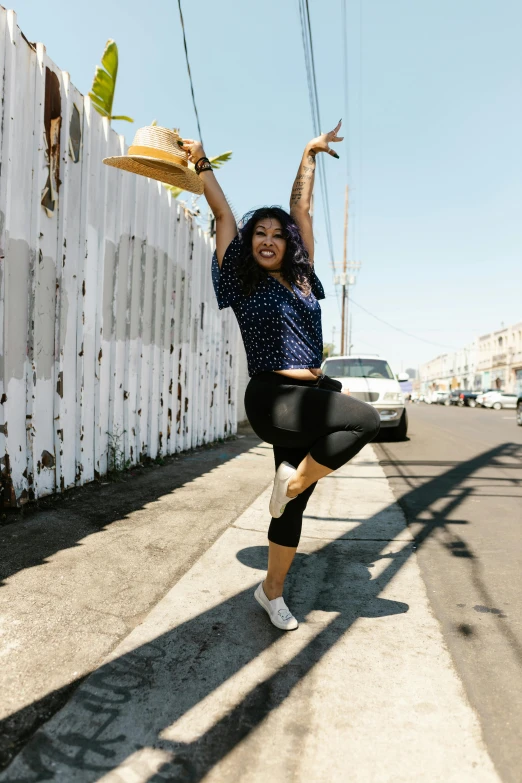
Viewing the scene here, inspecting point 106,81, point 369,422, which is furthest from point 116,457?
point 106,81

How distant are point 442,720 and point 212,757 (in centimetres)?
71

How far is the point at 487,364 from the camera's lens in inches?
3014

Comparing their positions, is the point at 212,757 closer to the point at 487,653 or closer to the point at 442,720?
the point at 442,720

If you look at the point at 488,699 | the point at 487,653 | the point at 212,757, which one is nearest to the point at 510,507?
the point at 487,653

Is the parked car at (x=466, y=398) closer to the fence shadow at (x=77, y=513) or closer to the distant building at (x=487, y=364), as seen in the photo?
the distant building at (x=487, y=364)

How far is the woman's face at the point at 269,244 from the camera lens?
245 cm

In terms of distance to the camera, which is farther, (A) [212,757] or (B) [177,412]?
(B) [177,412]

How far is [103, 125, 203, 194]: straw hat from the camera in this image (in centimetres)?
256

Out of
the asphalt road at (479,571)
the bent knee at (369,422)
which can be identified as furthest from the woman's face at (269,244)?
the asphalt road at (479,571)

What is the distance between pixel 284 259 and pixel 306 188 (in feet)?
1.49

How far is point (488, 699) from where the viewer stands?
6.12ft

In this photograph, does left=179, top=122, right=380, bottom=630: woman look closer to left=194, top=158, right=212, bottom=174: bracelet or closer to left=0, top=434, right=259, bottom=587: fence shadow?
left=194, top=158, right=212, bottom=174: bracelet

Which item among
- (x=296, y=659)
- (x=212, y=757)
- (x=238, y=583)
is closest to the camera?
(x=212, y=757)

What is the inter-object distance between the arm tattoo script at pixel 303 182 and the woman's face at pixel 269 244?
1.01 ft
